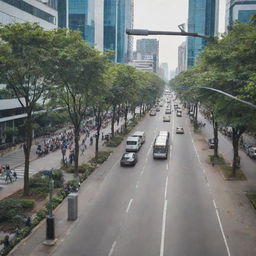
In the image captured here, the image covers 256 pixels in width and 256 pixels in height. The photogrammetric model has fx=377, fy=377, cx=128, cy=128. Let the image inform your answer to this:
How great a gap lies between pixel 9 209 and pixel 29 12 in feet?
153

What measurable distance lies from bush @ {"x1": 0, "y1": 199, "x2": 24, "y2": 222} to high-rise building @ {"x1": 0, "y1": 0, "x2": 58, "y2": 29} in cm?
3123

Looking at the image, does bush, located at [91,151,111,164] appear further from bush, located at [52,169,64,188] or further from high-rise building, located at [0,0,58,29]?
high-rise building, located at [0,0,58,29]

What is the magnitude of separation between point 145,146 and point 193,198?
1146 inches

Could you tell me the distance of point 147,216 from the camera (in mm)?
28469

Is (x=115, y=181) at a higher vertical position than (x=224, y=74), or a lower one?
lower

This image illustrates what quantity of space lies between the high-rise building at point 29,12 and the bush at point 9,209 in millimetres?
31233

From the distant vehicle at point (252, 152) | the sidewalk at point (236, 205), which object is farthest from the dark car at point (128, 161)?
the distant vehicle at point (252, 152)

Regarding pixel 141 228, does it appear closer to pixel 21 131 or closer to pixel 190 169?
pixel 190 169

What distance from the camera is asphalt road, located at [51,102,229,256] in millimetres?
23000

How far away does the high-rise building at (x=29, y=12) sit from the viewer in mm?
57062

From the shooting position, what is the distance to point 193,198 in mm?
33094

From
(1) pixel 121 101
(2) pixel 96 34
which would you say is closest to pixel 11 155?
(1) pixel 121 101

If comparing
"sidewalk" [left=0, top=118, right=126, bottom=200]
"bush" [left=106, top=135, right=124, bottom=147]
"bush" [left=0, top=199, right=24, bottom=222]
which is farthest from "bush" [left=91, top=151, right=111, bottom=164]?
"bush" [left=0, top=199, right=24, bottom=222]

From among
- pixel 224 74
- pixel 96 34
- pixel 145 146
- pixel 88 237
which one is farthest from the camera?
pixel 96 34
